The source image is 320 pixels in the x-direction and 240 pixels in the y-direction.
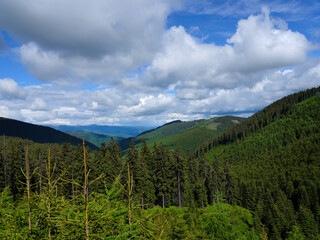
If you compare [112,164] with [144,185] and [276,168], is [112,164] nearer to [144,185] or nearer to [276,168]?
[144,185]

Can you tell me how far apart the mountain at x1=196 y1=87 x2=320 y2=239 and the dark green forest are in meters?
0.44

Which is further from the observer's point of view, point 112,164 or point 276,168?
point 276,168

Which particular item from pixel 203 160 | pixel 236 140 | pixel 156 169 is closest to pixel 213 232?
pixel 156 169

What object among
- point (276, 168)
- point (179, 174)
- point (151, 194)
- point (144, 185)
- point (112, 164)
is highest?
point (112, 164)

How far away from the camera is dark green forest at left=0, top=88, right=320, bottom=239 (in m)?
5.56

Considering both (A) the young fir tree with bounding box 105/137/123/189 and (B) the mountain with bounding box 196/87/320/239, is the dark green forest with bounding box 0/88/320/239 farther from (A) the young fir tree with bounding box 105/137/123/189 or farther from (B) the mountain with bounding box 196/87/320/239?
(B) the mountain with bounding box 196/87/320/239

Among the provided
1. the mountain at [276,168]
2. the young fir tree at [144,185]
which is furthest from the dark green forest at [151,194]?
the mountain at [276,168]

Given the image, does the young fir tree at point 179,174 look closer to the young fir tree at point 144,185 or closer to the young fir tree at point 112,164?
the young fir tree at point 144,185

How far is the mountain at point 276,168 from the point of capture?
6098cm

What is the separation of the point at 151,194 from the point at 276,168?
8526cm

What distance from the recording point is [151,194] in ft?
144

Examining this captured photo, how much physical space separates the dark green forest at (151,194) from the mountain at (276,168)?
0.44 meters

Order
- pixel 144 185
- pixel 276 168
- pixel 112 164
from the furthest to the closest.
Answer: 1. pixel 276 168
2. pixel 144 185
3. pixel 112 164

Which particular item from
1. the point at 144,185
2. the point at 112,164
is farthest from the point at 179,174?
the point at 112,164
